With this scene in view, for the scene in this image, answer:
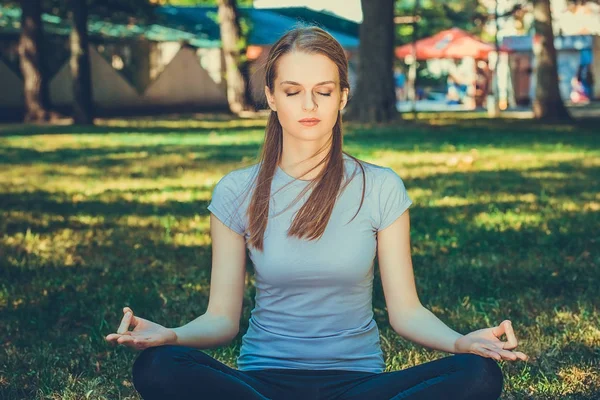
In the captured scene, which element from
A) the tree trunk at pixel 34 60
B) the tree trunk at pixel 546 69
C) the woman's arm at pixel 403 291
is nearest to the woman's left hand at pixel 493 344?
the woman's arm at pixel 403 291

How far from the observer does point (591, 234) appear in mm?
7203

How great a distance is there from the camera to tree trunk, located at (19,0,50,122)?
25078 millimetres

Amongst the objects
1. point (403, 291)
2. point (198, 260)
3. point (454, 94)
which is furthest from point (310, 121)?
point (454, 94)

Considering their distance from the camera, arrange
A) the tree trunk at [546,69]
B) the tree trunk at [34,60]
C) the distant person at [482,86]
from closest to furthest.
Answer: the tree trunk at [34,60] → the tree trunk at [546,69] → the distant person at [482,86]

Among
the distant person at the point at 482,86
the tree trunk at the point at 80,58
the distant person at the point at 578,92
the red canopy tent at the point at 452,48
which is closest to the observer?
the tree trunk at the point at 80,58

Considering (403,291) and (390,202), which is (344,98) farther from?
(403,291)

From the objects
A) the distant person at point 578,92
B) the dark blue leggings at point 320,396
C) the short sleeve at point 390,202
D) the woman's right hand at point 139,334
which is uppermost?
the short sleeve at point 390,202

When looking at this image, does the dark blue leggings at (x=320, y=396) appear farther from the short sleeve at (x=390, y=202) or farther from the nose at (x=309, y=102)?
the nose at (x=309, y=102)

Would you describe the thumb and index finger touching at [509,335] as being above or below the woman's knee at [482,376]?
above

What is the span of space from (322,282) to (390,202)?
13.6 inches

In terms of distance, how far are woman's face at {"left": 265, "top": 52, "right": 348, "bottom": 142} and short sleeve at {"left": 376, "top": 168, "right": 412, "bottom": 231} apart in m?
0.27

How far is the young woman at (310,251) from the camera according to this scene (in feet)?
10.0

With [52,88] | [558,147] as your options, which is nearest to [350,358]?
[558,147]

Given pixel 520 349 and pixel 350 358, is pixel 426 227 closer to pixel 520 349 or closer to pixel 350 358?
pixel 520 349
